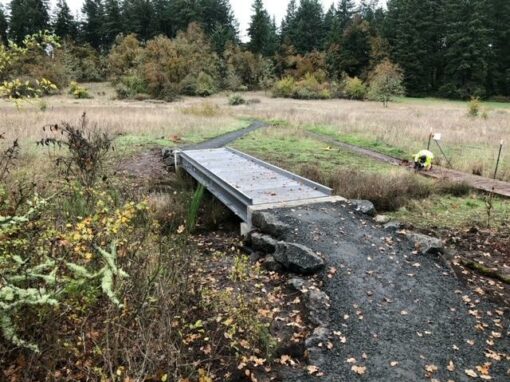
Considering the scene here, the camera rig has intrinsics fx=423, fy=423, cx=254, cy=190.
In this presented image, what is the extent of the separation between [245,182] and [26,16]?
2350 inches

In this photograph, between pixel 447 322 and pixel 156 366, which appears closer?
pixel 156 366

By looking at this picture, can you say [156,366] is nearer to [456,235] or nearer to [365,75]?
[456,235]

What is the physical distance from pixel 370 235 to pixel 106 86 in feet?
143

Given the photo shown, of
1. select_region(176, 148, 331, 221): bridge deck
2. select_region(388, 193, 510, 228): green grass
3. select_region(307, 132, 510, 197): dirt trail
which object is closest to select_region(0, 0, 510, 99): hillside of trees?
select_region(307, 132, 510, 197): dirt trail

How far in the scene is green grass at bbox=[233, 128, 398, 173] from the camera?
485 inches

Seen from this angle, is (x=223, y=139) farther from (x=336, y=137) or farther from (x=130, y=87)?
(x=130, y=87)

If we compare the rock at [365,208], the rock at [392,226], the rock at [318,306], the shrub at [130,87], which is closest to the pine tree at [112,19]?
the shrub at [130,87]

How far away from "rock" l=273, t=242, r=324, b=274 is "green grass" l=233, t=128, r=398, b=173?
598 cm

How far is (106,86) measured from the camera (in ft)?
146

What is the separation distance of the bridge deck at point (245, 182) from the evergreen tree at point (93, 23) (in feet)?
190

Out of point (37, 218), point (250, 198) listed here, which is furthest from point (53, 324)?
point (250, 198)

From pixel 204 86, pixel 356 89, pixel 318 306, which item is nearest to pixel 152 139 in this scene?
pixel 318 306

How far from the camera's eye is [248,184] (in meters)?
8.41

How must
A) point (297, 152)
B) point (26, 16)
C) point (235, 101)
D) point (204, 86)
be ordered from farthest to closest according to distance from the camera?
point (26, 16)
point (204, 86)
point (235, 101)
point (297, 152)
